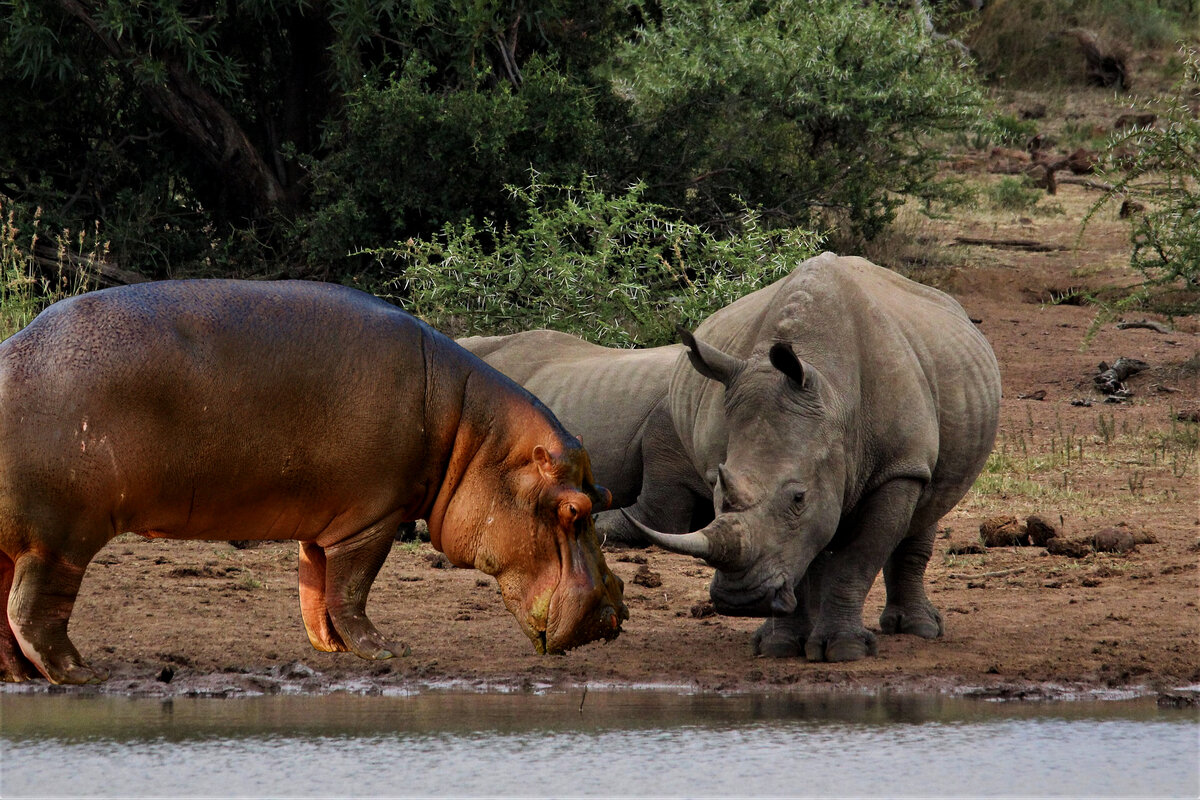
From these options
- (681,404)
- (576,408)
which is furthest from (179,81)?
(681,404)

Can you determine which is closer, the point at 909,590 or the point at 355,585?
the point at 355,585

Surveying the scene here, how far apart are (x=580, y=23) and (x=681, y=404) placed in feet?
26.2

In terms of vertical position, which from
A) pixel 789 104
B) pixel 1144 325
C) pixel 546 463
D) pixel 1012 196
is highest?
pixel 789 104

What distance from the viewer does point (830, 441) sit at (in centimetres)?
551

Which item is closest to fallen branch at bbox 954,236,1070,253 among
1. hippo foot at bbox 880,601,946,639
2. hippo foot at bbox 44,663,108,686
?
hippo foot at bbox 880,601,946,639

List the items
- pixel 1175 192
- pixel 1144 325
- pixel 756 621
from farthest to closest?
1. pixel 1144 325
2. pixel 1175 192
3. pixel 756 621

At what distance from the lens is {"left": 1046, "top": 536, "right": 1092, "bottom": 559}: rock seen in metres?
7.71

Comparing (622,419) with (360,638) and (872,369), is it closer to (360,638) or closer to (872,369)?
(872,369)

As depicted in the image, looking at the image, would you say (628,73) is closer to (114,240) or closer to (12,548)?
(114,240)

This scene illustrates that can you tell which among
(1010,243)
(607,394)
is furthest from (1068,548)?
(1010,243)

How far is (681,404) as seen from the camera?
651 centimetres

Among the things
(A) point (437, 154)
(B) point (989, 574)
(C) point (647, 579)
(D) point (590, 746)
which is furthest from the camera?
(A) point (437, 154)

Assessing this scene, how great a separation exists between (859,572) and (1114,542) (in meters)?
2.48

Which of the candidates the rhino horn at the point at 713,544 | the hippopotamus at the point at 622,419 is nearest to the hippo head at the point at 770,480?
the rhino horn at the point at 713,544
